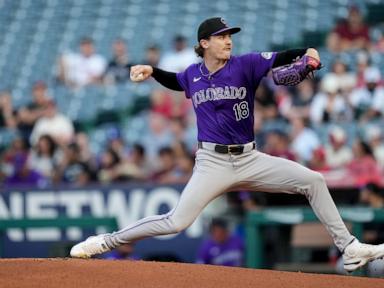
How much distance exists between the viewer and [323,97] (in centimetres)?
1181

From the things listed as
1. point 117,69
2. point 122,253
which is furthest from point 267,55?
point 117,69

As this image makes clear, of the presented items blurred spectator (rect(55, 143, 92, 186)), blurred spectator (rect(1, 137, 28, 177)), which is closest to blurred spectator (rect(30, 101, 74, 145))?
blurred spectator (rect(1, 137, 28, 177))

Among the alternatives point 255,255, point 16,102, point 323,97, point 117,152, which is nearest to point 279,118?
point 323,97

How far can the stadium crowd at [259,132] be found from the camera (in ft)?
35.3

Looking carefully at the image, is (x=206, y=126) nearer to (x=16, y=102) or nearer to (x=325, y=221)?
(x=325, y=221)

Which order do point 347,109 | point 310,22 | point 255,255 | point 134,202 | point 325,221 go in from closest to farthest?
1. point 325,221
2. point 255,255
3. point 134,202
4. point 347,109
5. point 310,22

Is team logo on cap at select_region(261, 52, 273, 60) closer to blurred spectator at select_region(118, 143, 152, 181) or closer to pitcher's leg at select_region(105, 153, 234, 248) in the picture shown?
pitcher's leg at select_region(105, 153, 234, 248)

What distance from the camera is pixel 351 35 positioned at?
1314 centimetres

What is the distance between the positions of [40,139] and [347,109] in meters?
3.90

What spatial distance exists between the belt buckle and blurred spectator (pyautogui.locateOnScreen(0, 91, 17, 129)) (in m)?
7.82

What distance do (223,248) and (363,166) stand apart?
5.67 ft

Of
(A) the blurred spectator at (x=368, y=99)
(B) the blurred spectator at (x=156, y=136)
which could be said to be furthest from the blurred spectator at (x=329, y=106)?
(B) the blurred spectator at (x=156, y=136)

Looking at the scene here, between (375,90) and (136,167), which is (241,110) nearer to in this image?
(136,167)

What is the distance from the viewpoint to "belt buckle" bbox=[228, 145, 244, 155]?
6.43 metres
